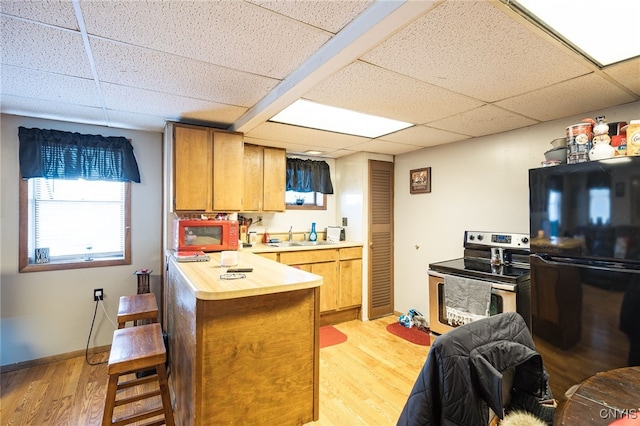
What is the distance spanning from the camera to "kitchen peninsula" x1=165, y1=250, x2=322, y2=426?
59.1 inches

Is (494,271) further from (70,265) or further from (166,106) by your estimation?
(70,265)

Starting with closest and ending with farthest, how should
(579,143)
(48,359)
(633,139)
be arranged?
(633,139)
(579,143)
(48,359)

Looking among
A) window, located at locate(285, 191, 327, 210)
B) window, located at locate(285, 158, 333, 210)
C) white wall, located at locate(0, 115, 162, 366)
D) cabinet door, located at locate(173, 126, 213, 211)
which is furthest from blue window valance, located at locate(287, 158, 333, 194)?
white wall, located at locate(0, 115, 162, 366)

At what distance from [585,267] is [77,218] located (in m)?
4.07

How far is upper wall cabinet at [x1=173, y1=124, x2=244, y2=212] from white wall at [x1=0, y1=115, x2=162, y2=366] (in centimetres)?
69

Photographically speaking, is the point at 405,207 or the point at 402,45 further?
the point at 405,207

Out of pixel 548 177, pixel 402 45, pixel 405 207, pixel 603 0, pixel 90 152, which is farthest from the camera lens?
pixel 405 207

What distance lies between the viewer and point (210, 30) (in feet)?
4.51

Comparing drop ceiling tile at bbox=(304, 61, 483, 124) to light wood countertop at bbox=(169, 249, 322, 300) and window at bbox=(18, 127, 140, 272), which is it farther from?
window at bbox=(18, 127, 140, 272)

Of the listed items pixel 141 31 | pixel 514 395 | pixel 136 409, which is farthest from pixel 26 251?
pixel 514 395

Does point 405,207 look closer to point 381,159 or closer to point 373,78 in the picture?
point 381,159

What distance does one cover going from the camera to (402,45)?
145cm

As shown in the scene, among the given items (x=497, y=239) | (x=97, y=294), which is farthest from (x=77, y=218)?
(x=497, y=239)

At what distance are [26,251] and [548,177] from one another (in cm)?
421
